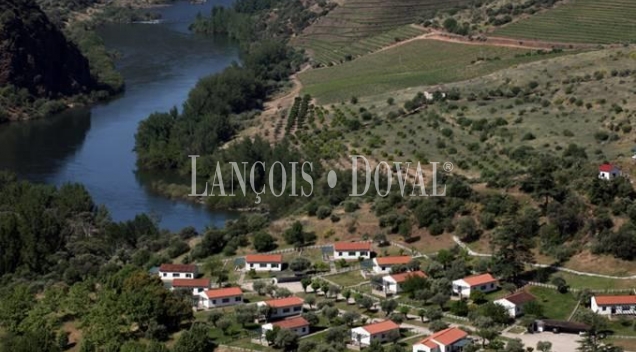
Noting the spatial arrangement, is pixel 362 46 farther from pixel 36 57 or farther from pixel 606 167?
pixel 606 167

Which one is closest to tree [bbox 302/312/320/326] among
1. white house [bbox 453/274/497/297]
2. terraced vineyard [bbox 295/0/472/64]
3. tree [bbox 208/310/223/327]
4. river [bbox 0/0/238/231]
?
tree [bbox 208/310/223/327]

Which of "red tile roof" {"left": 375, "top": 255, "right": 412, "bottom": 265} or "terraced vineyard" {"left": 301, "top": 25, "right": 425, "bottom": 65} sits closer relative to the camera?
"red tile roof" {"left": 375, "top": 255, "right": 412, "bottom": 265}

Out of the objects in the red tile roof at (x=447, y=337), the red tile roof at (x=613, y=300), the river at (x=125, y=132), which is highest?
the red tile roof at (x=613, y=300)

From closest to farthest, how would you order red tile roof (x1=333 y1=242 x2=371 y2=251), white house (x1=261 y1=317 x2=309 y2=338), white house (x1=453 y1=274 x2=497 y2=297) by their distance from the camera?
white house (x1=261 y1=317 x2=309 y2=338) → white house (x1=453 y1=274 x2=497 y2=297) → red tile roof (x1=333 y1=242 x2=371 y2=251)

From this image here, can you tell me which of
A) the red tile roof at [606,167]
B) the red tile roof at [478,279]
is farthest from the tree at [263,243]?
the red tile roof at [606,167]

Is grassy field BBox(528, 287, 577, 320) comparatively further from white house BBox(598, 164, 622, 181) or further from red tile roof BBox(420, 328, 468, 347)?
white house BBox(598, 164, 622, 181)

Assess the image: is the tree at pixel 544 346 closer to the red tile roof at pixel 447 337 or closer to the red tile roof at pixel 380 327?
the red tile roof at pixel 447 337
